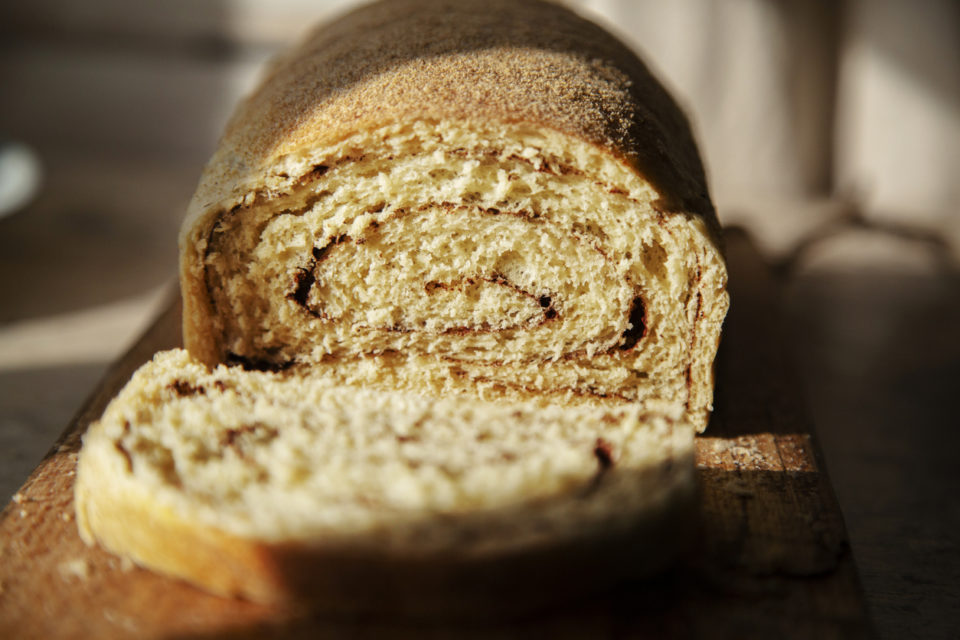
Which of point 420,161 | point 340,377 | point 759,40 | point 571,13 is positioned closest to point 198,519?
point 340,377

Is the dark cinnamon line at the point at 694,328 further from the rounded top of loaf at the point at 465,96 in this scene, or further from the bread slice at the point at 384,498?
the bread slice at the point at 384,498

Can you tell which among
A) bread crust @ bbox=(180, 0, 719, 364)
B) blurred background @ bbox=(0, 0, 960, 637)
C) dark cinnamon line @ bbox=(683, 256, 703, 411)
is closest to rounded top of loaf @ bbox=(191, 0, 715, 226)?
bread crust @ bbox=(180, 0, 719, 364)

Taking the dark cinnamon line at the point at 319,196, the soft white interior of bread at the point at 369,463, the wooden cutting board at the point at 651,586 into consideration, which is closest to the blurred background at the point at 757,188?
the wooden cutting board at the point at 651,586

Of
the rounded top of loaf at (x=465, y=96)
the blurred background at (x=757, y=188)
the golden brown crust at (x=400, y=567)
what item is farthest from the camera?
the blurred background at (x=757, y=188)

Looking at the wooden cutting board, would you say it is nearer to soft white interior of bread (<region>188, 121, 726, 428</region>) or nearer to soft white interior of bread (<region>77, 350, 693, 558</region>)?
soft white interior of bread (<region>77, 350, 693, 558</region>)

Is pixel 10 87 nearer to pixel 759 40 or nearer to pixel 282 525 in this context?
pixel 759 40

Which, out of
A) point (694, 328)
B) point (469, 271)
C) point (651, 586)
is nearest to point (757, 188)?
point (694, 328)

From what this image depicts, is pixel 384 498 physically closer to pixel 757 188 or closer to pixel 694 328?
pixel 694 328
